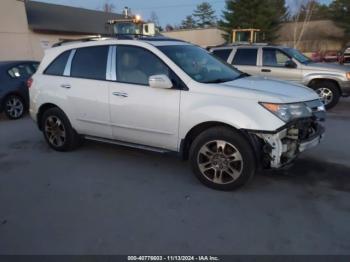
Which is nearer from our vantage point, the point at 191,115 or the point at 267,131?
the point at 267,131

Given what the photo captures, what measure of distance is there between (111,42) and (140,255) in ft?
10.7

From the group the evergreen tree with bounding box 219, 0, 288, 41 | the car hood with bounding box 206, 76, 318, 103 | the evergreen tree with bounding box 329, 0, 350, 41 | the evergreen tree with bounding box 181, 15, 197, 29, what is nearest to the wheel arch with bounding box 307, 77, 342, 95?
the car hood with bounding box 206, 76, 318, 103

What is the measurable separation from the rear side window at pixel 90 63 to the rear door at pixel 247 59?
5.60 meters

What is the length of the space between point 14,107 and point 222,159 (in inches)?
290

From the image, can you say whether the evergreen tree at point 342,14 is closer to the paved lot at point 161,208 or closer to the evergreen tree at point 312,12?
the evergreen tree at point 312,12

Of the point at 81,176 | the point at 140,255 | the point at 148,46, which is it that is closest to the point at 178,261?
the point at 140,255

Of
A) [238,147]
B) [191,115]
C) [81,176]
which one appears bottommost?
[81,176]

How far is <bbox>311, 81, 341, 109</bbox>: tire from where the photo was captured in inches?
371

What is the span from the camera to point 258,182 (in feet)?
14.8

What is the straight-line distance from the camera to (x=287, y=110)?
397 cm

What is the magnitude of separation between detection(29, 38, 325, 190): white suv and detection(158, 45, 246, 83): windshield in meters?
0.02

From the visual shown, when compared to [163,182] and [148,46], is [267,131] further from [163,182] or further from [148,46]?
[148,46]

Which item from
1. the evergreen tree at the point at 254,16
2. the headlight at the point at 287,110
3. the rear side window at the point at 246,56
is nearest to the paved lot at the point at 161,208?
the headlight at the point at 287,110

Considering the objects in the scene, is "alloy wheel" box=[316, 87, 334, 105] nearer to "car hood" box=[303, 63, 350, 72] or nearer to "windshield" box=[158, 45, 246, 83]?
"car hood" box=[303, 63, 350, 72]
